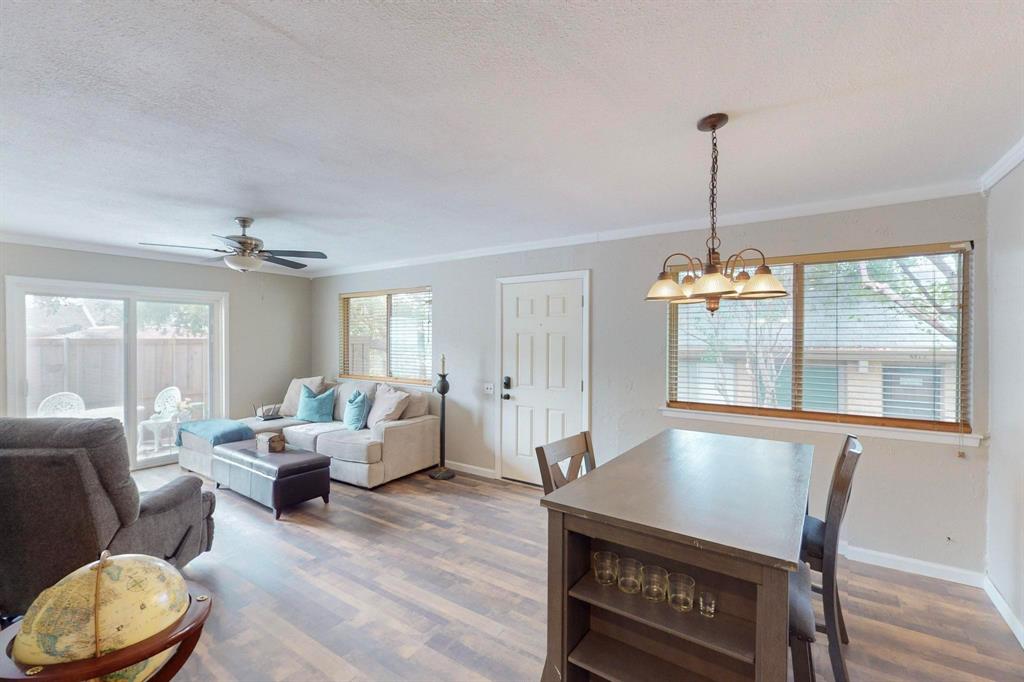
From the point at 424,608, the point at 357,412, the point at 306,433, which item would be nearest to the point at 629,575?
the point at 424,608

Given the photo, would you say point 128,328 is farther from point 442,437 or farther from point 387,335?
point 442,437

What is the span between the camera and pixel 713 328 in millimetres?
3393

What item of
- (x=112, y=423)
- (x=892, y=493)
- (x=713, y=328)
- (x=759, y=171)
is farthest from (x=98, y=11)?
(x=892, y=493)

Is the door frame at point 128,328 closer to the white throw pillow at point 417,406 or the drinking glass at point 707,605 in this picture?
the white throw pillow at point 417,406

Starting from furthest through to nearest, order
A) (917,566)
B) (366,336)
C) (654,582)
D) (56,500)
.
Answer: (366,336) < (917,566) < (56,500) < (654,582)

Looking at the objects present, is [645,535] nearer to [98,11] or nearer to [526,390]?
[98,11]

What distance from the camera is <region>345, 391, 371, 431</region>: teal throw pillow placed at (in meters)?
4.69

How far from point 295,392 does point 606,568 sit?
508 centimetres

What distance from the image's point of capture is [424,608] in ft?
7.61

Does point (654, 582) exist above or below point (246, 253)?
below

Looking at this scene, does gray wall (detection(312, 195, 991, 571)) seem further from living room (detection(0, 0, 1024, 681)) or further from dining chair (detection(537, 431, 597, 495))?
dining chair (detection(537, 431, 597, 495))

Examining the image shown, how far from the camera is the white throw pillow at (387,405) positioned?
4.48 meters

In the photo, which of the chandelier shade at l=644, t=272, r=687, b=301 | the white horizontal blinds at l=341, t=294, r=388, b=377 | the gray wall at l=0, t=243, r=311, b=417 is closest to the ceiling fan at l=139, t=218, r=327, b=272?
the gray wall at l=0, t=243, r=311, b=417

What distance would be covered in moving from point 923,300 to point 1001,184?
71 cm
